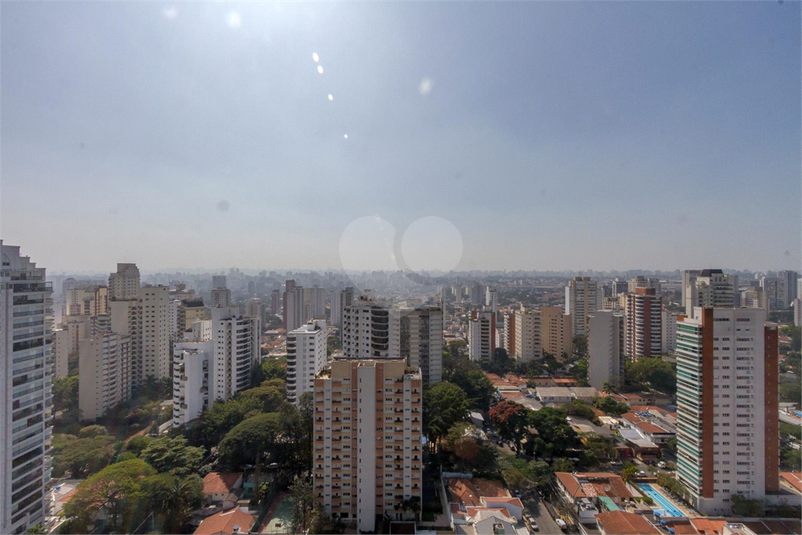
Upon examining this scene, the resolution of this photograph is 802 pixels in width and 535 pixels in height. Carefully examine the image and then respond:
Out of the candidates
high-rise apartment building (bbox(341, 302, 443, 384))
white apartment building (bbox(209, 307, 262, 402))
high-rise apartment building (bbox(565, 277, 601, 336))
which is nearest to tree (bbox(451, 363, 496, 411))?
high-rise apartment building (bbox(341, 302, 443, 384))

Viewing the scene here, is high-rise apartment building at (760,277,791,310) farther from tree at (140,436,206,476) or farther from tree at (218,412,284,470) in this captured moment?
tree at (140,436,206,476)

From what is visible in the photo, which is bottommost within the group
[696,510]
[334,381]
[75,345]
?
[696,510]

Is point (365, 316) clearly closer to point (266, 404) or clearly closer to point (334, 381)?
point (266, 404)

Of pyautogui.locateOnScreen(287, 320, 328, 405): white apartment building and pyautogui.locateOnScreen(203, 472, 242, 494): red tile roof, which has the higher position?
pyautogui.locateOnScreen(287, 320, 328, 405): white apartment building

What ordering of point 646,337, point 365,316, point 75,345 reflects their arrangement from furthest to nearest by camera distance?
1. point 646,337
2. point 75,345
3. point 365,316

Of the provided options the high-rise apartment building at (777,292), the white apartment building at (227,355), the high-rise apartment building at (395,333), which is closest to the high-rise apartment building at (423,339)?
the high-rise apartment building at (395,333)

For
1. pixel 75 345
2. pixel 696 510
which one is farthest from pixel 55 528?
pixel 696 510
